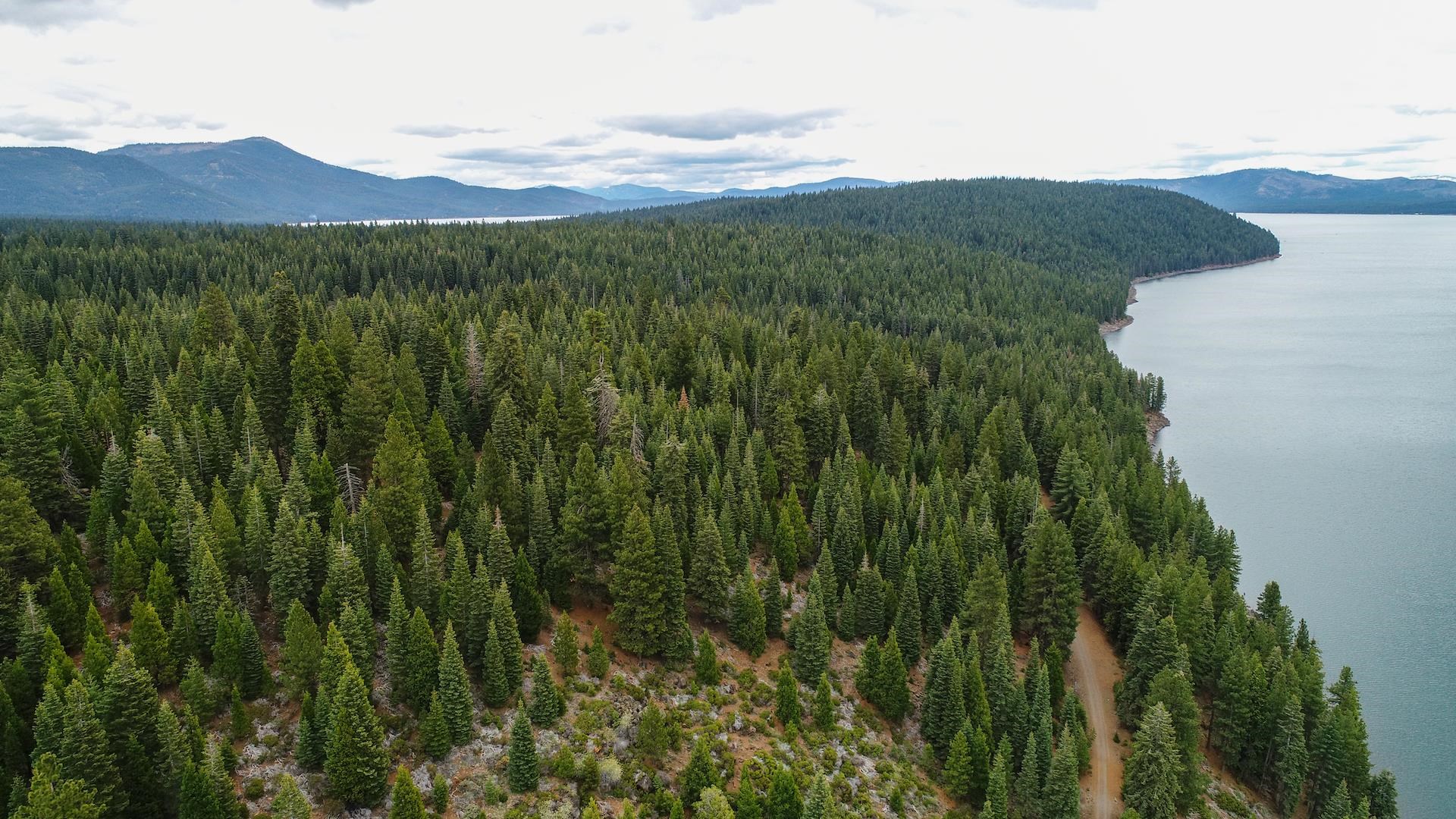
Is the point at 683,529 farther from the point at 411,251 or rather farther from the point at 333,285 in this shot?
the point at 411,251

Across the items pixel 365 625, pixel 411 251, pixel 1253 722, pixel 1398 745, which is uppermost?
pixel 411 251

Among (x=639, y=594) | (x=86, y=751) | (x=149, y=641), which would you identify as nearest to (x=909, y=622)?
(x=639, y=594)

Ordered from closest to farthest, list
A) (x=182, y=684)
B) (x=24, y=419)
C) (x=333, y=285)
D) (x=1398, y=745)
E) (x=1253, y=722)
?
(x=182, y=684), (x=24, y=419), (x=1253, y=722), (x=1398, y=745), (x=333, y=285)

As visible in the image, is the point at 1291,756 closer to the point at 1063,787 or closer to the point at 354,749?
the point at 1063,787

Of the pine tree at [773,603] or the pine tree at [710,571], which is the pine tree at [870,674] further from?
the pine tree at [710,571]

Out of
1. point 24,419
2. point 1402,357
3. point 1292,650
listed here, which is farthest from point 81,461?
point 1402,357

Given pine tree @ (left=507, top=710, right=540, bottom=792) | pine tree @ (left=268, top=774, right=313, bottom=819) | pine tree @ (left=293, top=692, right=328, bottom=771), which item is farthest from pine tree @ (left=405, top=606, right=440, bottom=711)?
pine tree @ (left=268, top=774, right=313, bottom=819)

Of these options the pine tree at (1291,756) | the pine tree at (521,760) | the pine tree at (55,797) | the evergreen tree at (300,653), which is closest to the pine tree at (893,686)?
the pine tree at (1291,756)
